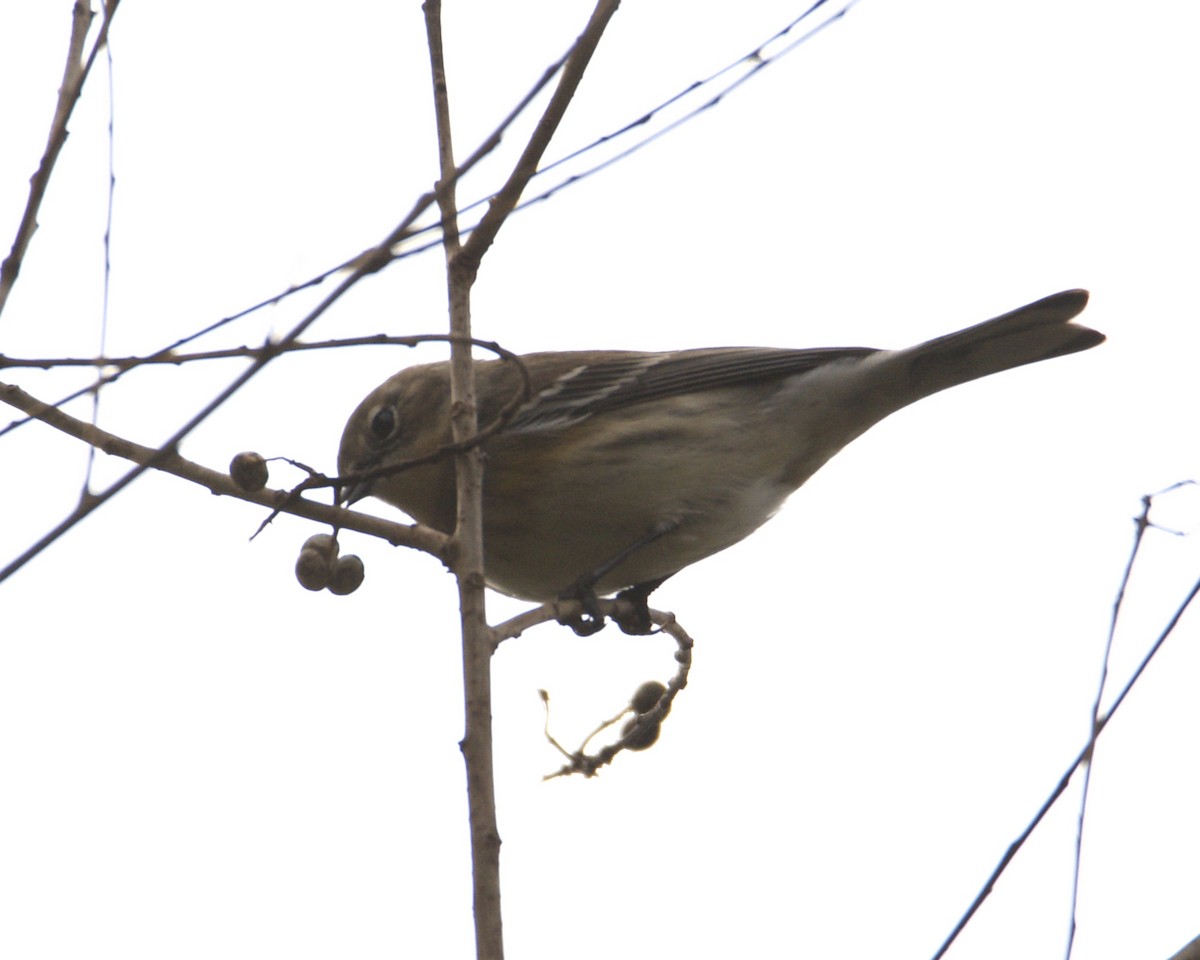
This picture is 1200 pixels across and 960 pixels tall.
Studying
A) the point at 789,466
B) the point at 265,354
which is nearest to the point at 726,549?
the point at 789,466

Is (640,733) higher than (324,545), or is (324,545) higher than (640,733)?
(324,545)

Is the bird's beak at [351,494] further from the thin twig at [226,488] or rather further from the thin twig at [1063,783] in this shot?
the thin twig at [1063,783]

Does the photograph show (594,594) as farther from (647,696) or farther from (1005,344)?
(1005,344)

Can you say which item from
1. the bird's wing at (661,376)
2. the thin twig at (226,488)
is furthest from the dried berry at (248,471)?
the bird's wing at (661,376)

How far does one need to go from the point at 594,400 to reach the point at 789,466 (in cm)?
92

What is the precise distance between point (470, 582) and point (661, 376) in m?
3.49

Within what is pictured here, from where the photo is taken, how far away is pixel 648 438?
19.2 feet

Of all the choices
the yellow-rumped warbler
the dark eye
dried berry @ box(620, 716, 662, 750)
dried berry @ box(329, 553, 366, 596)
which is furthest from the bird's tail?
dried berry @ box(329, 553, 366, 596)

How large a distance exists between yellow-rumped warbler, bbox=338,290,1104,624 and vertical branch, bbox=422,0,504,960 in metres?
2.19

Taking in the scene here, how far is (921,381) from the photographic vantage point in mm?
6113

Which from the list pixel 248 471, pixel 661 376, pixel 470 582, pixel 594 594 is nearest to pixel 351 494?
pixel 594 594

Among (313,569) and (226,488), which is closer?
(226,488)

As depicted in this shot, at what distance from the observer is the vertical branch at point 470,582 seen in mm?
2367

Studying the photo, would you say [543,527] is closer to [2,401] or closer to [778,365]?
[778,365]
